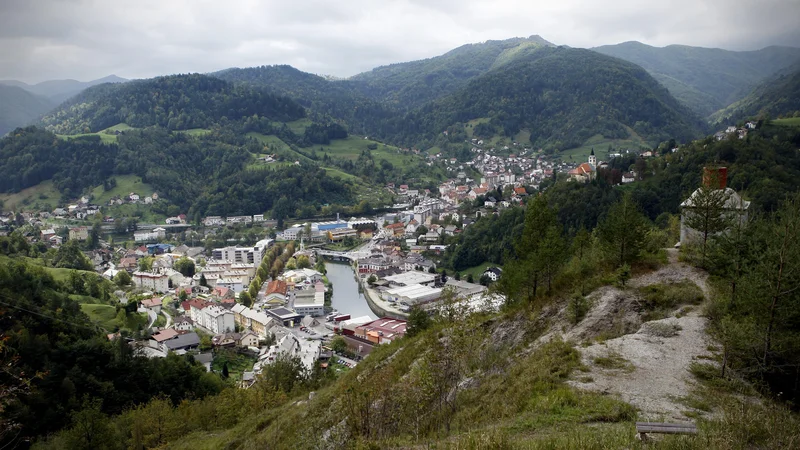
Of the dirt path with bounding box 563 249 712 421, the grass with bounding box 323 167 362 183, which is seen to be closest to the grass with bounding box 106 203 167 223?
the grass with bounding box 323 167 362 183

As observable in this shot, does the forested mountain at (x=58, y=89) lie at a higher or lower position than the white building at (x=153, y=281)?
higher

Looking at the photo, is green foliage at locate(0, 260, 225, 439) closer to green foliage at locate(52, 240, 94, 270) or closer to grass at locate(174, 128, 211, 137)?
green foliage at locate(52, 240, 94, 270)

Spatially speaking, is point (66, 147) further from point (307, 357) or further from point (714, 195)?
point (714, 195)

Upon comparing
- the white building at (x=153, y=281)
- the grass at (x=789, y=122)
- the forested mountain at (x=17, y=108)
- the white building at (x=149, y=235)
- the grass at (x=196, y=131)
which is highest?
the forested mountain at (x=17, y=108)

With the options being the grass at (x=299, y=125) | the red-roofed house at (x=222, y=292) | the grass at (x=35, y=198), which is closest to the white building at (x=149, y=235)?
the grass at (x=35, y=198)

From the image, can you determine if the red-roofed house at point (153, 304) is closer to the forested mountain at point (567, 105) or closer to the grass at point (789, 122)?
the grass at point (789, 122)
